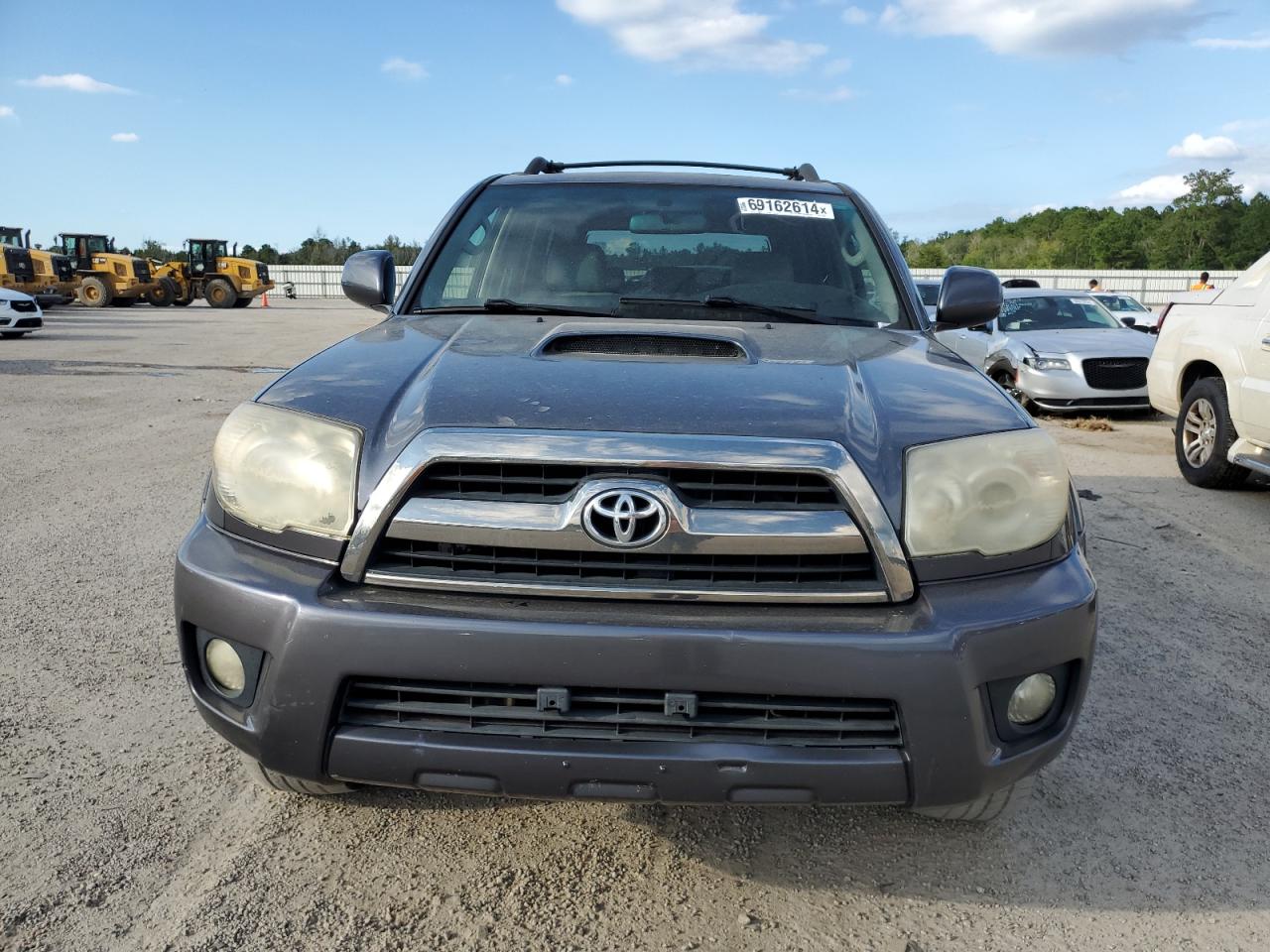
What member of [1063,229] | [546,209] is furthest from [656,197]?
[1063,229]

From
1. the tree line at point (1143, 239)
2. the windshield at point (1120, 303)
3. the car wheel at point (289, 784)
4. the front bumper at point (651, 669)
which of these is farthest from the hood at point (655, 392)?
the tree line at point (1143, 239)

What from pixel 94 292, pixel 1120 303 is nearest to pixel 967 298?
pixel 1120 303

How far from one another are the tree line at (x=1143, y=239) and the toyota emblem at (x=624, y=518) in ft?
240

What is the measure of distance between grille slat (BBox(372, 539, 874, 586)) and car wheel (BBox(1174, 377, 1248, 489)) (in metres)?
5.56

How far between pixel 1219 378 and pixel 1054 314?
5.39 m

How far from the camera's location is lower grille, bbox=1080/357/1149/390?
1047cm

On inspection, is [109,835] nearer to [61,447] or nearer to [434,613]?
[434,613]

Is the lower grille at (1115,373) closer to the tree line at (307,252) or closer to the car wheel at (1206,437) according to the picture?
the car wheel at (1206,437)

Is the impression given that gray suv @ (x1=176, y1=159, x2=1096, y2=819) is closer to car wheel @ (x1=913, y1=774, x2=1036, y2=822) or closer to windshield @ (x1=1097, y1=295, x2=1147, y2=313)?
car wheel @ (x1=913, y1=774, x2=1036, y2=822)

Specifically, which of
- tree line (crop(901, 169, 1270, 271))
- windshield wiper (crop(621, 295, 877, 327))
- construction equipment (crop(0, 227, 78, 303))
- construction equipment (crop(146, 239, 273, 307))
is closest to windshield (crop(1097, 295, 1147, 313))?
windshield wiper (crop(621, 295, 877, 327))

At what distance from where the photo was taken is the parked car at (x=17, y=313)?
62.3 ft

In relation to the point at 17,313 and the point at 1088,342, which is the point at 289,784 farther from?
the point at 17,313

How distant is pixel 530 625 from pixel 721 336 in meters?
1.02

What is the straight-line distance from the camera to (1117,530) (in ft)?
18.6
